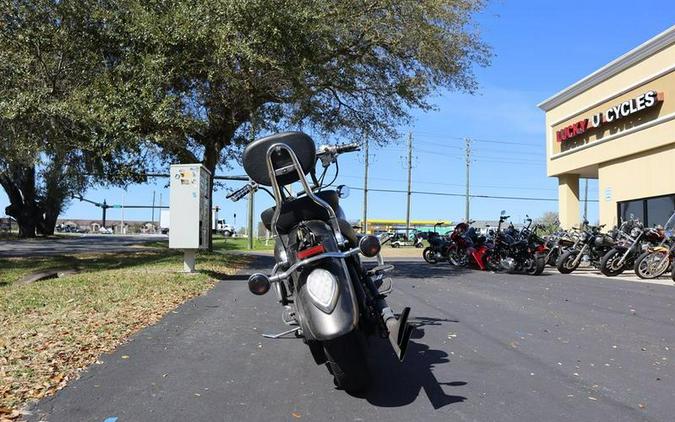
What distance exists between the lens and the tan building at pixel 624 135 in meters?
19.1

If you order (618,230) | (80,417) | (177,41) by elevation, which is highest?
(177,41)

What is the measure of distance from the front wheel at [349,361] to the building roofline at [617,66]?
18.6 meters

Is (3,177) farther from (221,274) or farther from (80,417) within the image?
(80,417)

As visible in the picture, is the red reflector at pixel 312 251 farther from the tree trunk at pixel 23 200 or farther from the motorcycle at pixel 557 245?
the tree trunk at pixel 23 200

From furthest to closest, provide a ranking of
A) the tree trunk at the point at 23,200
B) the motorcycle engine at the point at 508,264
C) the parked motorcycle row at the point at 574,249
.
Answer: the tree trunk at the point at 23,200 < the motorcycle engine at the point at 508,264 < the parked motorcycle row at the point at 574,249

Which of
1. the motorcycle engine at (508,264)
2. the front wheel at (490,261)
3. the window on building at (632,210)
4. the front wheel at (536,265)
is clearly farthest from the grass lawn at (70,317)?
the window on building at (632,210)

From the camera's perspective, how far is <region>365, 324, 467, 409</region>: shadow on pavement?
430 cm

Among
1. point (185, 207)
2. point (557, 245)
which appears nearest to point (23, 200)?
point (185, 207)

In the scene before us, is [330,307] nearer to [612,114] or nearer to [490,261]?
[490,261]

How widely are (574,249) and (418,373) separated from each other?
11.9 meters

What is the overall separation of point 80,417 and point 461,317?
5.08 meters

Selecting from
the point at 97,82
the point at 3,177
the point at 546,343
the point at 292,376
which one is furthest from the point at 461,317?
the point at 3,177

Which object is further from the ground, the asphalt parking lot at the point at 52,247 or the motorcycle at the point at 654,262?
the motorcycle at the point at 654,262

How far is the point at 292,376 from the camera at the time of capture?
16.0 ft
